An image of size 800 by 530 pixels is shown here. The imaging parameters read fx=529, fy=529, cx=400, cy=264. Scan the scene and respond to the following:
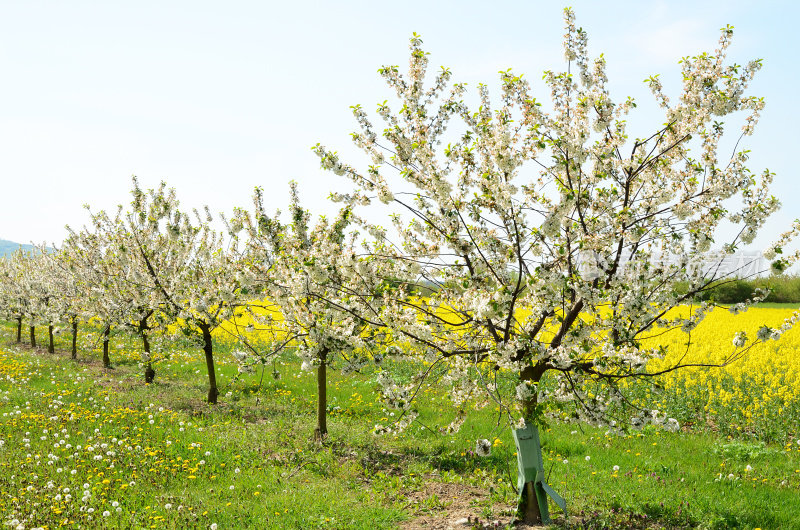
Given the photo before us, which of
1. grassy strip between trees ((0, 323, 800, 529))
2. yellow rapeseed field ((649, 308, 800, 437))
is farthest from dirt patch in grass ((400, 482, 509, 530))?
yellow rapeseed field ((649, 308, 800, 437))

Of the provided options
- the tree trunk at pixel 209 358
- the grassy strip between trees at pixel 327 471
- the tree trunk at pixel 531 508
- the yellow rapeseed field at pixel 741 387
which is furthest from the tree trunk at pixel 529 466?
the tree trunk at pixel 209 358

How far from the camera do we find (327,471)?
9070 mm

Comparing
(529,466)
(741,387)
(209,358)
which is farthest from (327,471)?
(741,387)

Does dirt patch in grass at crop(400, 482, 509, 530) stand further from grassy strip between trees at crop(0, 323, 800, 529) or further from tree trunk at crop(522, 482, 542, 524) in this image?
tree trunk at crop(522, 482, 542, 524)

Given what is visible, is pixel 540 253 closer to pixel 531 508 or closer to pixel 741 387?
pixel 531 508

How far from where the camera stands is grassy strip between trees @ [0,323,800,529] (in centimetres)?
715

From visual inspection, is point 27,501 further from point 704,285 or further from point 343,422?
point 704,285

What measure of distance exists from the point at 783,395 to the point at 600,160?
10468 millimetres

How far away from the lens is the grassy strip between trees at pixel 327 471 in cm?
715

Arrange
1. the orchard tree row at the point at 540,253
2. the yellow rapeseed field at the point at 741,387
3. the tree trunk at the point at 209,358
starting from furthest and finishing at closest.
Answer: the tree trunk at the point at 209,358, the yellow rapeseed field at the point at 741,387, the orchard tree row at the point at 540,253

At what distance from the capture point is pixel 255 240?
37.0 ft

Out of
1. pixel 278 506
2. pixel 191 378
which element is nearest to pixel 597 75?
pixel 278 506

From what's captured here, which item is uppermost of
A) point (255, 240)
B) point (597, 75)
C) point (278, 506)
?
point (597, 75)

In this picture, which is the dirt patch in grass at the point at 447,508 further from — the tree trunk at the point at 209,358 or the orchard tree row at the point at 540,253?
the tree trunk at the point at 209,358
